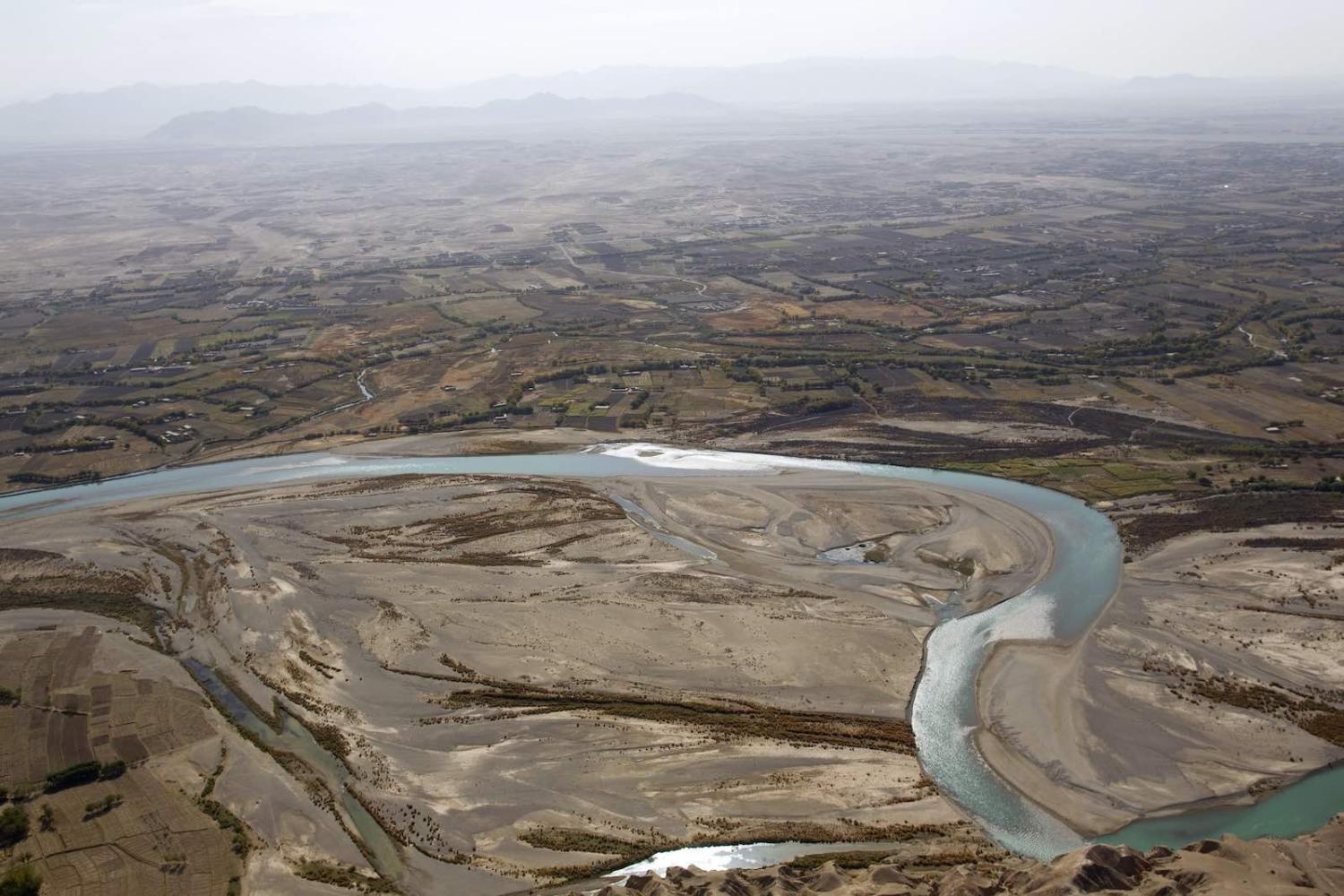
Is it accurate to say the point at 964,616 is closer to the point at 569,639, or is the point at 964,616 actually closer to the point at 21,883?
the point at 569,639

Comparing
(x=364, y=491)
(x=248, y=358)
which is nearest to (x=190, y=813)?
(x=364, y=491)

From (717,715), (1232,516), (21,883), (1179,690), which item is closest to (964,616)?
(1179,690)

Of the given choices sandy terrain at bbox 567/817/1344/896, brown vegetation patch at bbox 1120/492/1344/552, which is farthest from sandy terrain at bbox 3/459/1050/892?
brown vegetation patch at bbox 1120/492/1344/552

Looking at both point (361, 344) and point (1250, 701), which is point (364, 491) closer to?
point (361, 344)

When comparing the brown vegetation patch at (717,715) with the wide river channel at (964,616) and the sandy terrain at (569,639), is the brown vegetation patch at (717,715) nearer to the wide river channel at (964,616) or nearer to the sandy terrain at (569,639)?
the sandy terrain at (569,639)

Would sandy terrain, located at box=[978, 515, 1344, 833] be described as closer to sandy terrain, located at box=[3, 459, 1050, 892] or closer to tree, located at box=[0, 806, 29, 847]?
sandy terrain, located at box=[3, 459, 1050, 892]

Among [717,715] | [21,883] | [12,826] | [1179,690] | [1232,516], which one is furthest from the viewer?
[1232,516]
